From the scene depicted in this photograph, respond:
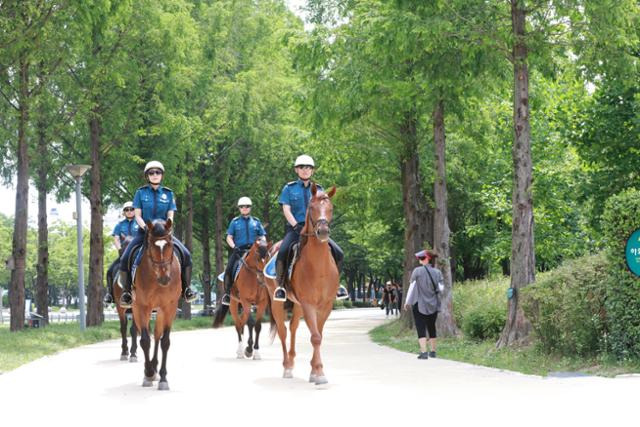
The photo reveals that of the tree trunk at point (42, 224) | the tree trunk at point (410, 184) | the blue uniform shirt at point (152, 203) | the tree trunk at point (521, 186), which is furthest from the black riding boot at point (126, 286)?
the tree trunk at point (42, 224)

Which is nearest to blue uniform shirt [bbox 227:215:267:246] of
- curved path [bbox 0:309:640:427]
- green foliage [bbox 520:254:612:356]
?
curved path [bbox 0:309:640:427]

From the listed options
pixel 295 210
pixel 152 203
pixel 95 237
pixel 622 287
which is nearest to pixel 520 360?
pixel 622 287

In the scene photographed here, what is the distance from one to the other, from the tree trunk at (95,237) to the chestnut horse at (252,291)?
14903 mm

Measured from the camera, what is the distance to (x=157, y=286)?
43.9 ft

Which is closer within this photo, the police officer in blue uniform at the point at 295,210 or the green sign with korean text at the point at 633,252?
the green sign with korean text at the point at 633,252

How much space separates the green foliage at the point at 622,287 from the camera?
44.7ft

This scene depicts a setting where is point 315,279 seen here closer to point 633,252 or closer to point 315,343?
point 315,343

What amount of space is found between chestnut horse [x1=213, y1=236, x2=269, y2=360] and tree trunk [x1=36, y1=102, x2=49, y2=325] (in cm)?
1580

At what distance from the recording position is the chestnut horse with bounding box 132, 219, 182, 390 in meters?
13.1

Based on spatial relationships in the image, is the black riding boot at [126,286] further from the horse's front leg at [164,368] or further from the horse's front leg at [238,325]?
the horse's front leg at [238,325]

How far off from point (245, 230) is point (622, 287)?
8129 millimetres

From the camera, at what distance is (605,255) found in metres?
14.8

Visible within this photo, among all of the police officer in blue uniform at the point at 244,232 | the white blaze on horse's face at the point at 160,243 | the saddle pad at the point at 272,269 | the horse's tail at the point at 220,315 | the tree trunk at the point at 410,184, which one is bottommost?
the horse's tail at the point at 220,315

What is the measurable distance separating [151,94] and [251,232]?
658 inches
